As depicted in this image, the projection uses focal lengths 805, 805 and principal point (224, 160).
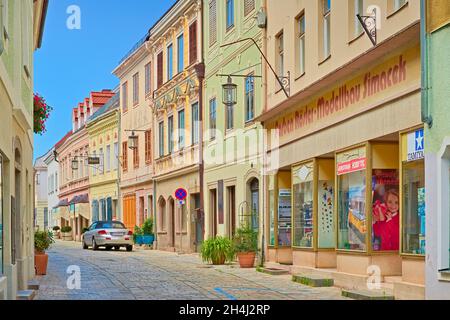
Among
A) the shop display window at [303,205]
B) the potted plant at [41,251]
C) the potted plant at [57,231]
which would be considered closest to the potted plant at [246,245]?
the shop display window at [303,205]

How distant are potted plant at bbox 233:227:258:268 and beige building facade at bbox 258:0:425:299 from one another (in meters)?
0.50

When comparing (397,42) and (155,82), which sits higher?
(155,82)

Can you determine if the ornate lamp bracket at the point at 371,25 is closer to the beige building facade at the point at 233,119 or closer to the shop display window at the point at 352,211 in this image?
the shop display window at the point at 352,211

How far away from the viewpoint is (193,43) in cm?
3238

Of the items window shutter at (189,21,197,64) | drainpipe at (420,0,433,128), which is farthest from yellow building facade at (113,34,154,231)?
drainpipe at (420,0,433,128)

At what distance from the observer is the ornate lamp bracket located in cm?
1511

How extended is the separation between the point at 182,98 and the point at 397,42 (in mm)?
20322

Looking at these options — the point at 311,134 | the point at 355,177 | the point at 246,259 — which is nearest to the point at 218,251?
the point at 246,259

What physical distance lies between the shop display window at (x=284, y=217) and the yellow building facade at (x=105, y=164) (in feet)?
83.4

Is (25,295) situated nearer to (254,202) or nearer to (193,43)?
(254,202)

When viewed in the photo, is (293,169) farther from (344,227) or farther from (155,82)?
(155,82)
